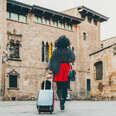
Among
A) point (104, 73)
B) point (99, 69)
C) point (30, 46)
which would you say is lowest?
point (104, 73)

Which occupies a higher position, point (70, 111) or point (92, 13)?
point (92, 13)

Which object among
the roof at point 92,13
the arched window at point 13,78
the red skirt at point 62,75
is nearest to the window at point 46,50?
the arched window at point 13,78

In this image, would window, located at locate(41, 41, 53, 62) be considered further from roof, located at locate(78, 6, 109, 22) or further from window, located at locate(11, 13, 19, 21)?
roof, located at locate(78, 6, 109, 22)

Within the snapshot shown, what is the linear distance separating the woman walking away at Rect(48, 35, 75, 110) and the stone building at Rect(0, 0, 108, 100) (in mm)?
16792

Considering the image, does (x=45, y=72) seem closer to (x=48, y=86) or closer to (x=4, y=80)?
(x=4, y=80)

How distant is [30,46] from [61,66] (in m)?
19.7

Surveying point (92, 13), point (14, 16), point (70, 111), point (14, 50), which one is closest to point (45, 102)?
point (70, 111)

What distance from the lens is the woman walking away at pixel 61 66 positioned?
7047 millimetres

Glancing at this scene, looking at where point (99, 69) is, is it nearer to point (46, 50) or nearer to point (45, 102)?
point (46, 50)

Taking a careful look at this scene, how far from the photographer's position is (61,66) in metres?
7.15

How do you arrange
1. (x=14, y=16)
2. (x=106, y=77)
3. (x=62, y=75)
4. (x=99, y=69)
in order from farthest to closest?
(x=14, y=16) → (x=99, y=69) → (x=106, y=77) → (x=62, y=75)

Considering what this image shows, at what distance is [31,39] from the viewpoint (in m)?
26.8

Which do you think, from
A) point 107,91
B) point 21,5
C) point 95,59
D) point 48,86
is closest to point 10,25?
point 21,5

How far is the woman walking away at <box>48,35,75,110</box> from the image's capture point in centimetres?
705
